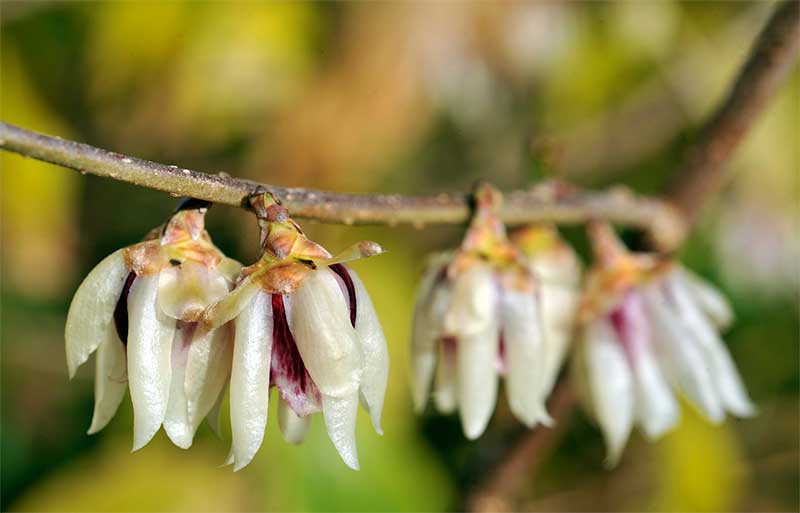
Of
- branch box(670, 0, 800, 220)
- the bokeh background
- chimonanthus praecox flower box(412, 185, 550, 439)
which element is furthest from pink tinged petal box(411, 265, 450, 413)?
the bokeh background

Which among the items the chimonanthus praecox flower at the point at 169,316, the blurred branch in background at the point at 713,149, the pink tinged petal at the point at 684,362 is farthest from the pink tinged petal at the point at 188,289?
the blurred branch in background at the point at 713,149

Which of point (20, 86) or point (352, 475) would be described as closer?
point (352, 475)

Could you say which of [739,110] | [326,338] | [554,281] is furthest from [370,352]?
[739,110]

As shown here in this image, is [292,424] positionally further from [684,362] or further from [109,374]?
[684,362]

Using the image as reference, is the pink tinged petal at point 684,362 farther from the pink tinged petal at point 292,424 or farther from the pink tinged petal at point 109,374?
the pink tinged petal at point 109,374

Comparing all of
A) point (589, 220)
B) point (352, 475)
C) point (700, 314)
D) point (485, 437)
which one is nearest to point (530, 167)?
point (589, 220)

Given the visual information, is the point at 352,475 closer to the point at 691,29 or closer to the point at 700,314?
the point at 700,314
